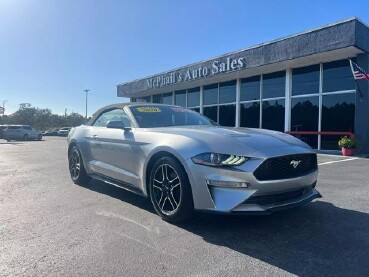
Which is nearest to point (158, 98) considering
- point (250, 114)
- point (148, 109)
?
point (250, 114)

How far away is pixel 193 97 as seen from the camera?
2300cm

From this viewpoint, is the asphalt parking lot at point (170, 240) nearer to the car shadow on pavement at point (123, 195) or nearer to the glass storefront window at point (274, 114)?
the car shadow on pavement at point (123, 195)

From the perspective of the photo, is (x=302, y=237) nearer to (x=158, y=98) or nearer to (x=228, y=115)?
(x=228, y=115)

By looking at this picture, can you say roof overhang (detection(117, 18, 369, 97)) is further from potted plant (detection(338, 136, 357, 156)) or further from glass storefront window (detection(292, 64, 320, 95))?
potted plant (detection(338, 136, 357, 156))

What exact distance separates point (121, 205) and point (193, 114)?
1979mm

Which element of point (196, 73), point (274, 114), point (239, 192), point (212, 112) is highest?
point (196, 73)

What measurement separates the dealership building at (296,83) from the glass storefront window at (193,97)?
74cm

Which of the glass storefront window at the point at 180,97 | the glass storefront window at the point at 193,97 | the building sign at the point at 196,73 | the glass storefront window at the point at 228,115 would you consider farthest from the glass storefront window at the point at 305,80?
the glass storefront window at the point at 180,97

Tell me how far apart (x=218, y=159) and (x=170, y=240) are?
3.27 feet

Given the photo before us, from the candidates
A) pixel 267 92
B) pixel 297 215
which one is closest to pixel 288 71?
pixel 267 92

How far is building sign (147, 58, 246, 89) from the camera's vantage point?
17.3 metres

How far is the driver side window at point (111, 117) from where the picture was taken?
208 inches

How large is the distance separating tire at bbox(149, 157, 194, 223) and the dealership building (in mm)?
11125

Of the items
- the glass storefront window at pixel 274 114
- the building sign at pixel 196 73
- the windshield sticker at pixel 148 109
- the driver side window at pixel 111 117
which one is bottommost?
the driver side window at pixel 111 117
